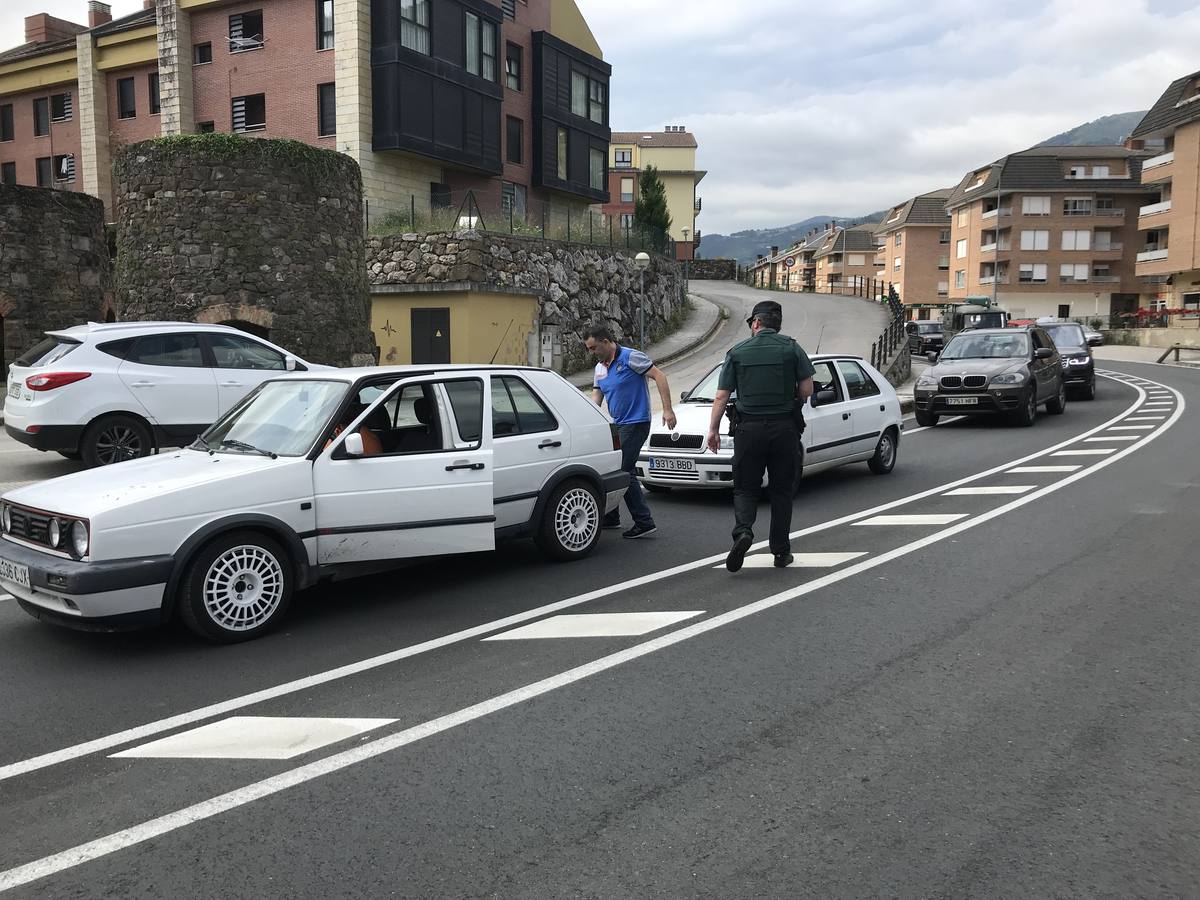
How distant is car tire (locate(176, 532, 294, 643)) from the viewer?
18.1ft

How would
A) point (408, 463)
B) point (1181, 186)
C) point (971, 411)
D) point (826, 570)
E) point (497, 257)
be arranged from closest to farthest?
point (408, 463) → point (826, 570) → point (971, 411) → point (497, 257) → point (1181, 186)

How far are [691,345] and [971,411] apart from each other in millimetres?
19227

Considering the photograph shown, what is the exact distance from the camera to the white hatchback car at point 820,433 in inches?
404

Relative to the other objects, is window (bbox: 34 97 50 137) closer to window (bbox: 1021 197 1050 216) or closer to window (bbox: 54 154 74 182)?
window (bbox: 54 154 74 182)

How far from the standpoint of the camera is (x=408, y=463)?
6.46 metres

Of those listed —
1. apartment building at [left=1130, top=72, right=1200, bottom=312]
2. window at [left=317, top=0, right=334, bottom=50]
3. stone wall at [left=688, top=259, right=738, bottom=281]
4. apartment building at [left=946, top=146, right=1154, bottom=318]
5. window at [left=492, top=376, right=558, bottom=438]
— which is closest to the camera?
window at [left=492, top=376, right=558, bottom=438]

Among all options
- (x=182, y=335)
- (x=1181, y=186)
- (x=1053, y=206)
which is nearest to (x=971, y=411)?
(x=182, y=335)

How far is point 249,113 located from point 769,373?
31354mm

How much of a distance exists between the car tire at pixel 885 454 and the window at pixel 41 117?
1611 inches

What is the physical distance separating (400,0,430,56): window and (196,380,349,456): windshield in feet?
90.1

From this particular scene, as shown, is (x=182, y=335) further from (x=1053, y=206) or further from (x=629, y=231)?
(x=1053, y=206)

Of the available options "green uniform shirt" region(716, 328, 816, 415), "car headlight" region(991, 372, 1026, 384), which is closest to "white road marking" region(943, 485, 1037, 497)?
"green uniform shirt" region(716, 328, 816, 415)

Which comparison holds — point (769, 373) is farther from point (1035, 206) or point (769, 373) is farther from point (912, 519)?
point (1035, 206)

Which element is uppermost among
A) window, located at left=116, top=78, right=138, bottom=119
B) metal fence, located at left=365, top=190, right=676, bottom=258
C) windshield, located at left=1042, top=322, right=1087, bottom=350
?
window, located at left=116, top=78, right=138, bottom=119
